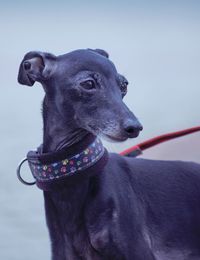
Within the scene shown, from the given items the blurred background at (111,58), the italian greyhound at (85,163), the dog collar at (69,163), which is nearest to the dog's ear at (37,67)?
the italian greyhound at (85,163)

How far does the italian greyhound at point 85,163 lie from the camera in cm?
193

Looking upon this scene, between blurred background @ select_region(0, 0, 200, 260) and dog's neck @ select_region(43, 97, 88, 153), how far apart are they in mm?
897

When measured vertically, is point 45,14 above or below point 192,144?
above

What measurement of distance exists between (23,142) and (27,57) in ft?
5.57

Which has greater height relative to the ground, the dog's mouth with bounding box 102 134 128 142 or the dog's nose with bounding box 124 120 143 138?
the dog's nose with bounding box 124 120 143 138

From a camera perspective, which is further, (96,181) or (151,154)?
(151,154)

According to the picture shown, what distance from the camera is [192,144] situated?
9.20ft

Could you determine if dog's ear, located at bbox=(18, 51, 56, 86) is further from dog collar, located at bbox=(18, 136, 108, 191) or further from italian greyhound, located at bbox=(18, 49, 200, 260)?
dog collar, located at bbox=(18, 136, 108, 191)

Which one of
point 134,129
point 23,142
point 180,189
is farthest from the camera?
point 23,142

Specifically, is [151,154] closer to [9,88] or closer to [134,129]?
[134,129]

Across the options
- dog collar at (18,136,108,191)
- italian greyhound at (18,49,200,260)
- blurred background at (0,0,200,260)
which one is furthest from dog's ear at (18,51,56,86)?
blurred background at (0,0,200,260)

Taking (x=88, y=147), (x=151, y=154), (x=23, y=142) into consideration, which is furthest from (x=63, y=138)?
(x=23, y=142)

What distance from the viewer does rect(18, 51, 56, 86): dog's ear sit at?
Result: 202 centimetres

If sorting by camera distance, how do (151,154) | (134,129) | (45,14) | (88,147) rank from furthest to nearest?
(45,14) < (151,154) < (88,147) < (134,129)
